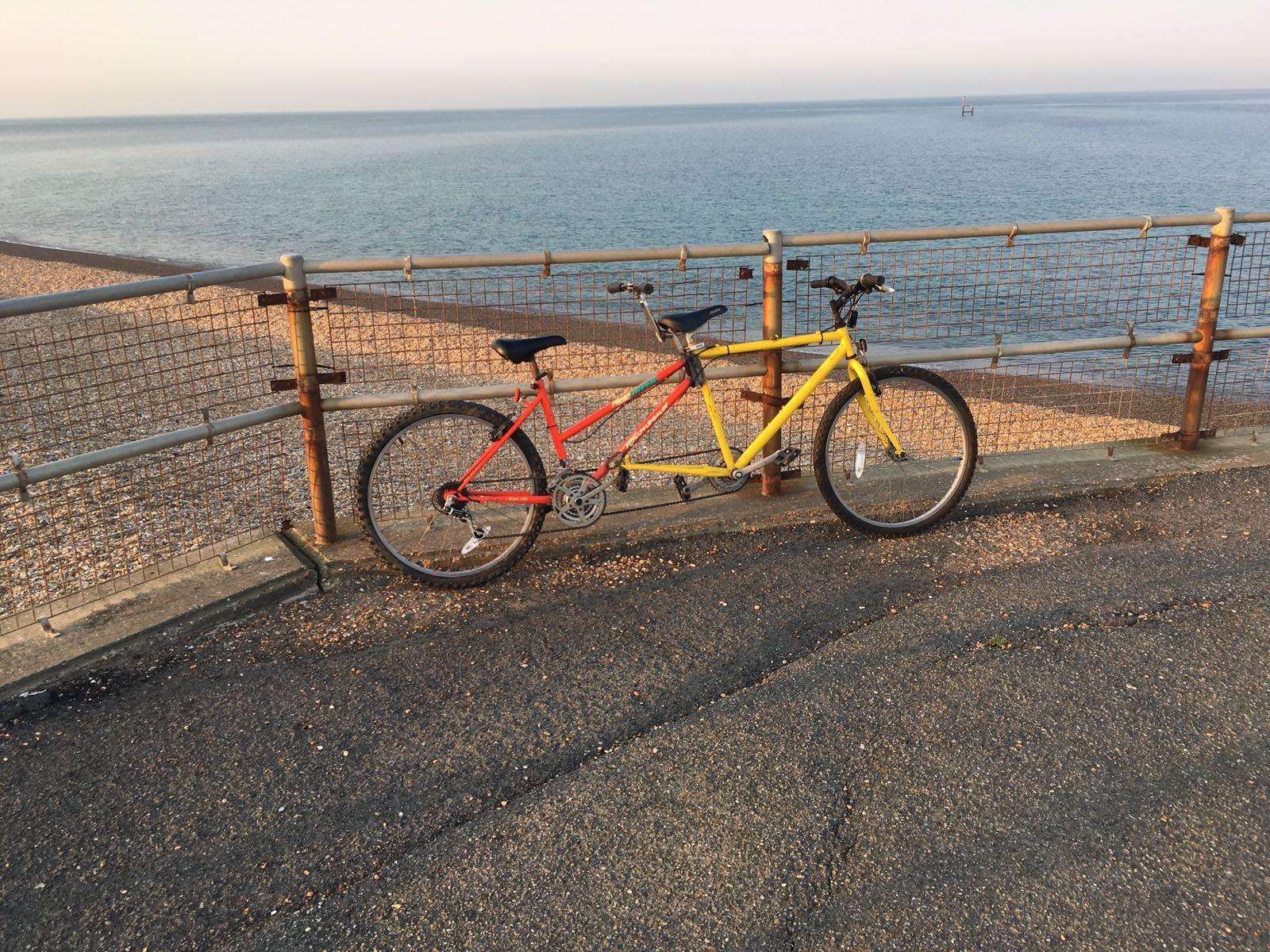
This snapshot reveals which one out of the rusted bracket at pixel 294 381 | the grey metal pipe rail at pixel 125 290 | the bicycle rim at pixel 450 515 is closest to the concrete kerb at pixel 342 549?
the bicycle rim at pixel 450 515

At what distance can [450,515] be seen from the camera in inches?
201

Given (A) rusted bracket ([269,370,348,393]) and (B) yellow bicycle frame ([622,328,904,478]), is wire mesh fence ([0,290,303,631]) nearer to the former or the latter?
(A) rusted bracket ([269,370,348,393])

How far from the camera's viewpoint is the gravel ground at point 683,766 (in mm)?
3033

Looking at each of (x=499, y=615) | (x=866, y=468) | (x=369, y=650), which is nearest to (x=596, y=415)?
(x=499, y=615)

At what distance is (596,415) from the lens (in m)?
5.17

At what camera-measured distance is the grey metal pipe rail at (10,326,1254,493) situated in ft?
15.5

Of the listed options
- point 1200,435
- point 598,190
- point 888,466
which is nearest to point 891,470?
point 888,466

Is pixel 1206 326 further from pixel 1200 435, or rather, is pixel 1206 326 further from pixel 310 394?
pixel 310 394

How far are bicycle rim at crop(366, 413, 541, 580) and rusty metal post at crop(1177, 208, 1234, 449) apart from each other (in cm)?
416

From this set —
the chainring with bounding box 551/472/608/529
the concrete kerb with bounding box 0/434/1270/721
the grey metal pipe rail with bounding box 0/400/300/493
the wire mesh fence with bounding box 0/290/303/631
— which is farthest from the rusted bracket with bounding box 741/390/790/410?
the wire mesh fence with bounding box 0/290/303/631

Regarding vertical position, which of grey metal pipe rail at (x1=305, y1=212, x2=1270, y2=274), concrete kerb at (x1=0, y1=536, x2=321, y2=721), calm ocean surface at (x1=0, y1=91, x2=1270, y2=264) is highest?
grey metal pipe rail at (x1=305, y1=212, x2=1270, y2=274)

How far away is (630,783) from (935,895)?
102cm

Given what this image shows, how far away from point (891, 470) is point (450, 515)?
8.19ft

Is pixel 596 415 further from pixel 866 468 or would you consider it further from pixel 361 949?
pixel 361 949
